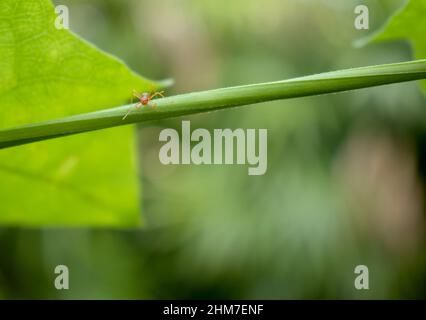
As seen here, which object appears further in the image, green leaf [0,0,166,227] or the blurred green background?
the blurred green background

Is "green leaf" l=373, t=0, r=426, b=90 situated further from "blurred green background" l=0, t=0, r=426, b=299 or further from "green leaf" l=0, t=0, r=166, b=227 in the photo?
"blurred green background" l=0, t=0, r=426, b=299

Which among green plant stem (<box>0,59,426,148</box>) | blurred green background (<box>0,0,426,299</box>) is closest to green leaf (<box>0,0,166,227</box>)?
green plant stem (<box>0,59,426,148</box>)

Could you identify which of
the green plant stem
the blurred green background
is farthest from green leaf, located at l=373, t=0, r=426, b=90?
the blurred green background

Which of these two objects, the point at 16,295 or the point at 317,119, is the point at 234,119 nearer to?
the point at 317,119

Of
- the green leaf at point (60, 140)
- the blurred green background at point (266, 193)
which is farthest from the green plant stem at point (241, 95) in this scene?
the blurred green background at point (266, 193)

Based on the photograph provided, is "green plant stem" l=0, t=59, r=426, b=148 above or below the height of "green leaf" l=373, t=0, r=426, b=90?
below

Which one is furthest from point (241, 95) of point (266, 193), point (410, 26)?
point (266, 193)

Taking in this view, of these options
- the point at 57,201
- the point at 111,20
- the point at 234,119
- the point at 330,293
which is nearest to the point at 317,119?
the point at 234,119
